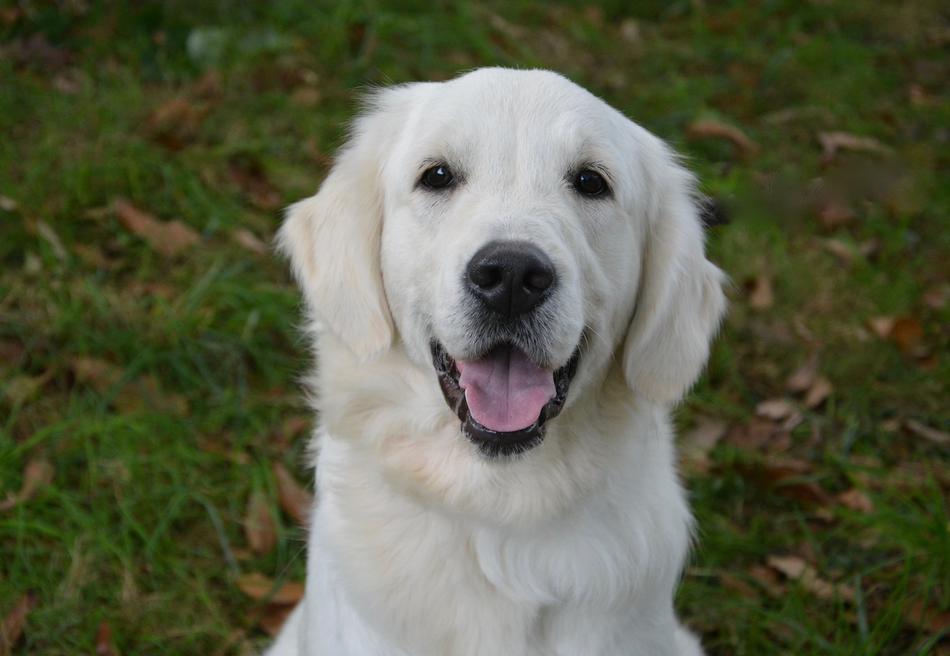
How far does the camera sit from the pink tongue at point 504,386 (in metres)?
2.30

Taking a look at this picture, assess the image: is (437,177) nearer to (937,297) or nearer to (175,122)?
(175,122)

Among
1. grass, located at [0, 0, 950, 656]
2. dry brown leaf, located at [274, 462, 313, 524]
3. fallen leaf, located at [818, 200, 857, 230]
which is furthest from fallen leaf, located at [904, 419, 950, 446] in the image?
dry brown leaf, located at [274, 462, 313, 524]

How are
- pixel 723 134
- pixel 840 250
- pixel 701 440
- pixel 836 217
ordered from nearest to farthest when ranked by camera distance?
pixel 701 440 < pixel 840 250 < pixel 836 217 < pixel 723 134

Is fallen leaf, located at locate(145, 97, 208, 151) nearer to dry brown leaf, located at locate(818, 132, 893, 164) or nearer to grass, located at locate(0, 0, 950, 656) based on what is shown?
grass, located at locate(0, 0, 950, 656)

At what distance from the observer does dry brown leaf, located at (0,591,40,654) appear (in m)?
3.05

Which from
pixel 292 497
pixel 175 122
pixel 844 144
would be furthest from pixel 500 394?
pixel 844 144

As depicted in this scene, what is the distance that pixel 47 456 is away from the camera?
3.55 m

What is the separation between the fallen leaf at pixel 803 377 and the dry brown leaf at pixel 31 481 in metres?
2.96

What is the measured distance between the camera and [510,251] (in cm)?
212

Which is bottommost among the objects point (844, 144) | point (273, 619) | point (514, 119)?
point (273, 619)

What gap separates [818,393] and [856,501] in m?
0.65

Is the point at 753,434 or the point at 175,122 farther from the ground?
the point at 175,122

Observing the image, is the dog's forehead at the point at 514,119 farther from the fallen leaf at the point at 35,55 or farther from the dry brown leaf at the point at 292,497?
the fallen leaf at the point at 35,55

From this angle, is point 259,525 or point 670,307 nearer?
point 670,307
